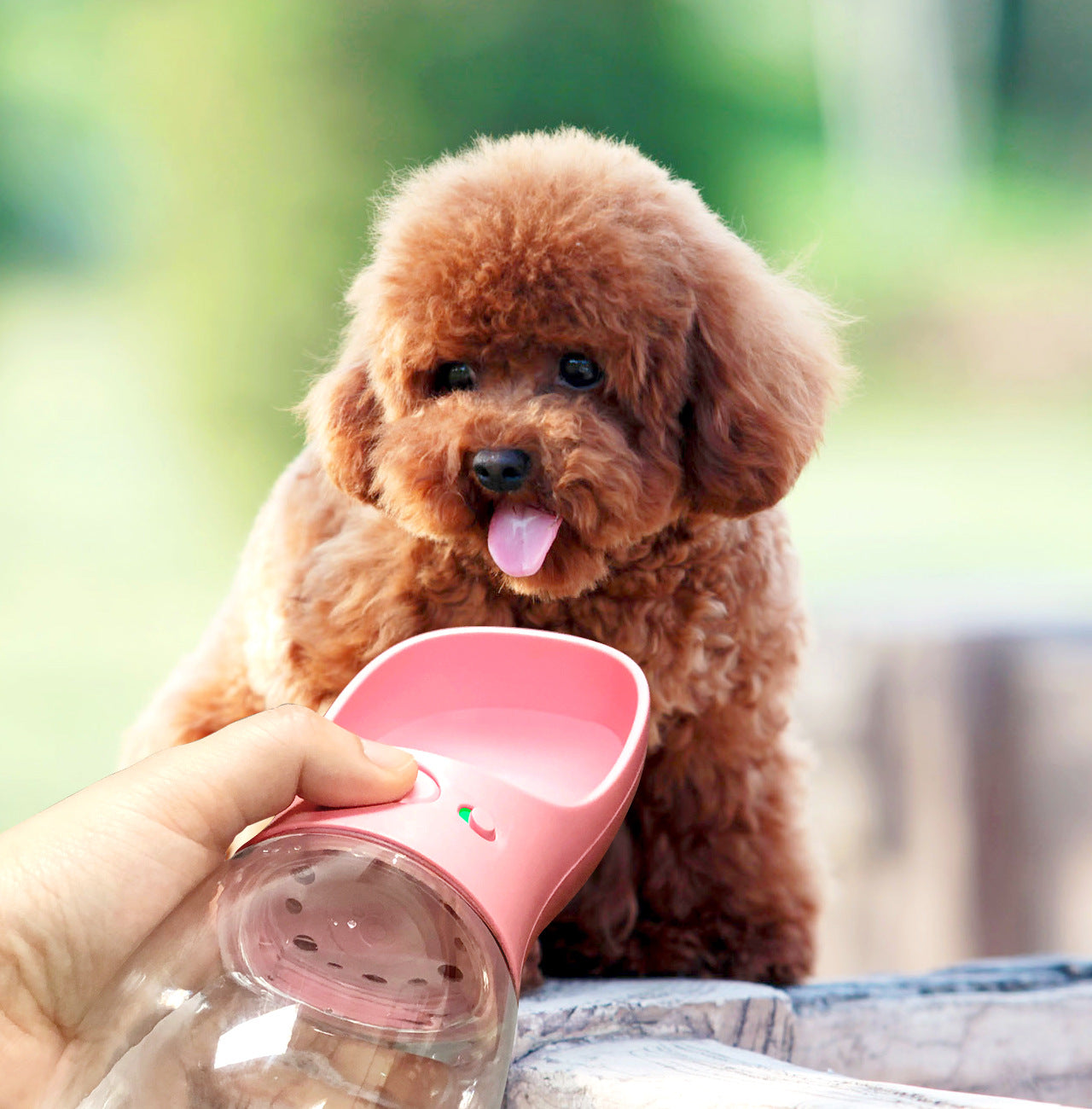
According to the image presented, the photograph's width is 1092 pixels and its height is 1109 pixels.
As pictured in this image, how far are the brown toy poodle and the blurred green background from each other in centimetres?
169

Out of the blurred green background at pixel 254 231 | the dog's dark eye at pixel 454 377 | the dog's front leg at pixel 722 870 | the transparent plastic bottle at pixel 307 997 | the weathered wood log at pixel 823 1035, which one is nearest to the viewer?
the transparent plastic bottle at pixel 307 997

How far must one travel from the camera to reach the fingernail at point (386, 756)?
653mm

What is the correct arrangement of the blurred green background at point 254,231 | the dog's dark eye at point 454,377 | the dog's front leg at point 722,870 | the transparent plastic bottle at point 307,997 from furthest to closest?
1. the blurred green background at point 254,231
2. the dog's front leg at point 722,870
3. the dog's dark eye at point 454,377
4. the transparent plastic bottle at point 307,997

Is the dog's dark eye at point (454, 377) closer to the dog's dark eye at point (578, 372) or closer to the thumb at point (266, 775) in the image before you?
the dog's dark eye at point (578, 372)

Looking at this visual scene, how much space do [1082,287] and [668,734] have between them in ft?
10.4

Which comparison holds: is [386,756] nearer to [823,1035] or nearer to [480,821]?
[480,821]

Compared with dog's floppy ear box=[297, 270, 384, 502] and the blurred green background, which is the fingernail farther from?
the blurred green background

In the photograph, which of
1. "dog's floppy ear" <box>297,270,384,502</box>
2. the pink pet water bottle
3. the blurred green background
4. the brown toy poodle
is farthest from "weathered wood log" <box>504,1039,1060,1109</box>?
the blurred green background

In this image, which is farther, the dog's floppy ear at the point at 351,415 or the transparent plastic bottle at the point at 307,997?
the dog's floppy ear at the point at 351,415

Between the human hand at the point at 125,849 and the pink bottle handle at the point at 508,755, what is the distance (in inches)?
1.0

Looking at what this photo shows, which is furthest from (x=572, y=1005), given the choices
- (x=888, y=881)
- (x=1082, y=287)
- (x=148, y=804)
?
(x=1082, y=287)

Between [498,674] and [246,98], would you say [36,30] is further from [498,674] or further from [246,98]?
[498,674]

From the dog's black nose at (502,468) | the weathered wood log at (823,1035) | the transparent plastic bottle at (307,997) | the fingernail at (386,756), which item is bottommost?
the weathered wood log at (823,1035)

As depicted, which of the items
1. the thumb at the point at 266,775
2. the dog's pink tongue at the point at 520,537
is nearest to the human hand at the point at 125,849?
the thumb at the point at 266,775
